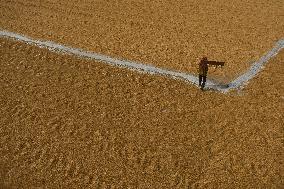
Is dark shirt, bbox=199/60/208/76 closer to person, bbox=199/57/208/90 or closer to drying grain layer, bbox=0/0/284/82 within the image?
person, bbox=199/57/208/90

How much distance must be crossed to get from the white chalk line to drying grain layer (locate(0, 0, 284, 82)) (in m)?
0.33

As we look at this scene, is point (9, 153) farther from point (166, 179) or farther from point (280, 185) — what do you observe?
point (280, 185)

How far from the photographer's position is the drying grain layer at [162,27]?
699 inches

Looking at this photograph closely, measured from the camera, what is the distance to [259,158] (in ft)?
40.8

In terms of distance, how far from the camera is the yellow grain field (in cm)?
1194

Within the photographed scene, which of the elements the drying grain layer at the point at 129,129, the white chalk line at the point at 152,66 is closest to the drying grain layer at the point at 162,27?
the white chalk line at the point at 152,66

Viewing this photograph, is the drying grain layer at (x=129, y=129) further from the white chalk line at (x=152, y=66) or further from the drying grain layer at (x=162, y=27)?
the drying grain layer at (x=162, y=27)

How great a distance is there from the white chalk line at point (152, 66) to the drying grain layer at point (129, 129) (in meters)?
0.39

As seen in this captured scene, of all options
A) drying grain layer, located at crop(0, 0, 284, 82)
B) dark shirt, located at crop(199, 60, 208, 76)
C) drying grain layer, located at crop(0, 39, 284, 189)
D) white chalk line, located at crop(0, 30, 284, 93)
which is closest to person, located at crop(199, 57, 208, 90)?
dark shirt, located at crop(199, 60, 208, 76)

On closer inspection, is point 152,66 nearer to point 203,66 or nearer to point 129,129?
point 203,66

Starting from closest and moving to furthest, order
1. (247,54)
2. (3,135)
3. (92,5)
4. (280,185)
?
(280,185)
(3,135)
(247,54)
(92,5)

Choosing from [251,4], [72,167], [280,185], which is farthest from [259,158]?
[251,4]

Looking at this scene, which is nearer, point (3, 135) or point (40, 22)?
point (3, 135)

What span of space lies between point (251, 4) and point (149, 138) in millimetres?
13058
